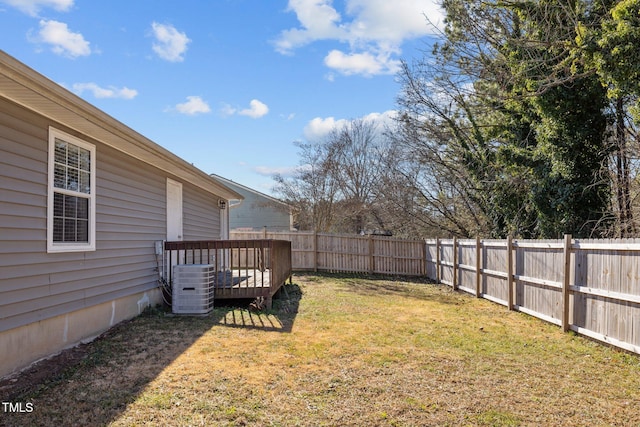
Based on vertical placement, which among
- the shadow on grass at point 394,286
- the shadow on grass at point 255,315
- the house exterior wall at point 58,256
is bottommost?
the shadow on grass at point 394,286

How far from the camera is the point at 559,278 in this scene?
20.2 ft

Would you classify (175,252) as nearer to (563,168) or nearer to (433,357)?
(433,357)

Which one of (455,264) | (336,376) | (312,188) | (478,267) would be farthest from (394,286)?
(312,188)

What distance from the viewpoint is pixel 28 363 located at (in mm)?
3930

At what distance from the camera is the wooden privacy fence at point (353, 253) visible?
45.0 ft

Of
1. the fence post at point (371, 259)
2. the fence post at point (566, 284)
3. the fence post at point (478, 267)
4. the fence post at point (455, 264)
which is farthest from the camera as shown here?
the fence post at point (371, 259)

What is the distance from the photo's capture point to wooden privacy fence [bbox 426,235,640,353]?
4805mm

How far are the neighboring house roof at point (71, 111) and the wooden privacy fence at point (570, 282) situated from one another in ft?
20.5

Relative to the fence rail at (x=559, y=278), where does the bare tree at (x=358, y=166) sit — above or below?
above

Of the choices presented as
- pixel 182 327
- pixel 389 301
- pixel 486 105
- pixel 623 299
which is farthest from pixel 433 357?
pixel 486 105

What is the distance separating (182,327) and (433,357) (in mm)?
3492

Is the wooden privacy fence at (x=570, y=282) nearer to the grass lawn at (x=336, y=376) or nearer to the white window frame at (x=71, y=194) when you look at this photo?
the grass lawn at (x=336, y=376)

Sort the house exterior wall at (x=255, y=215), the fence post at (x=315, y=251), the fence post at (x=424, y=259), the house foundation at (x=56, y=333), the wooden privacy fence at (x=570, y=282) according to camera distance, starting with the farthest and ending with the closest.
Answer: the house exterior wall at (x=255, y=215), the fence post at (x=315, y=251), the fence post at (x=424, y=259), the wooden privacy fence at (x=570, y=282), the house foundation at (x=56, y=333)

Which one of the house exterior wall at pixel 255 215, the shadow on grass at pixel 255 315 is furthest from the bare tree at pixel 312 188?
the shadow on grass at pixel 255 315
